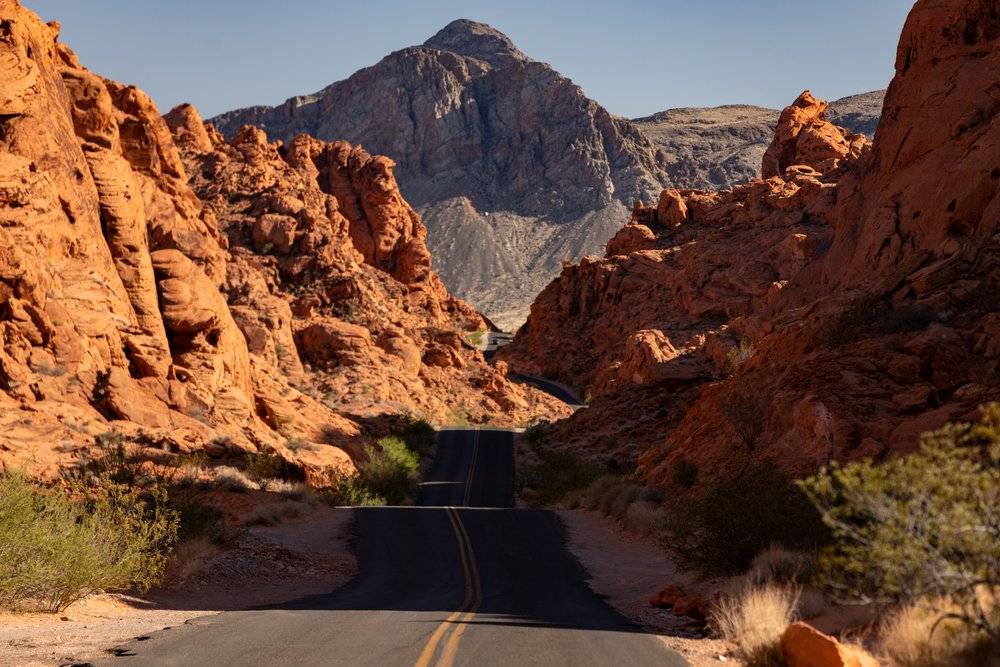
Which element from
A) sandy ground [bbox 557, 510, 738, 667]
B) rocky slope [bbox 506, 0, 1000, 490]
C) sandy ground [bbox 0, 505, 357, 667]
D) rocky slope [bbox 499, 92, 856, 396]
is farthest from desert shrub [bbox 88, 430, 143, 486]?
rocky slope [bbox 499, 92, 856, 396]

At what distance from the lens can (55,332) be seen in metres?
27.1

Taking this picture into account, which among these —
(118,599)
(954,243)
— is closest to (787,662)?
(118,599)

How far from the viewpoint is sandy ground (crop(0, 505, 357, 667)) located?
10328 mm

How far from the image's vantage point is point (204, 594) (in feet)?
55.2

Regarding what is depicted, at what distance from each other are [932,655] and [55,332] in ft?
84.9

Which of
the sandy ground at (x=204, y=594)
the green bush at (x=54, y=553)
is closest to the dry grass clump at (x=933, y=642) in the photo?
the sandy ground at (x=204, y=594)

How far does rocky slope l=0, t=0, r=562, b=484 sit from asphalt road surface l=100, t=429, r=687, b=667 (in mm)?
8414

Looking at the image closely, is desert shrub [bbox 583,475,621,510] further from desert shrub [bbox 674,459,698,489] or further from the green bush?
the green bush

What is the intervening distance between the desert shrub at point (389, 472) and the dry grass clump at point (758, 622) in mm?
25833

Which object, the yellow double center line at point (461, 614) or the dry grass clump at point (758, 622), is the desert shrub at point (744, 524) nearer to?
the dry grass clump at point (758, 622)

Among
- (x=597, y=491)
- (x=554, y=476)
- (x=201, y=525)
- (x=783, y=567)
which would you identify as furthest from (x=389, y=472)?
(x=783, y=567)

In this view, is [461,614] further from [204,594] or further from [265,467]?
[265,467]

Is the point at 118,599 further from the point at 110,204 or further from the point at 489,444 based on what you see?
the point at 489,444

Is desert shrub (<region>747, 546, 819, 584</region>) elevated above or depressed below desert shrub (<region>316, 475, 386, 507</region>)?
above
